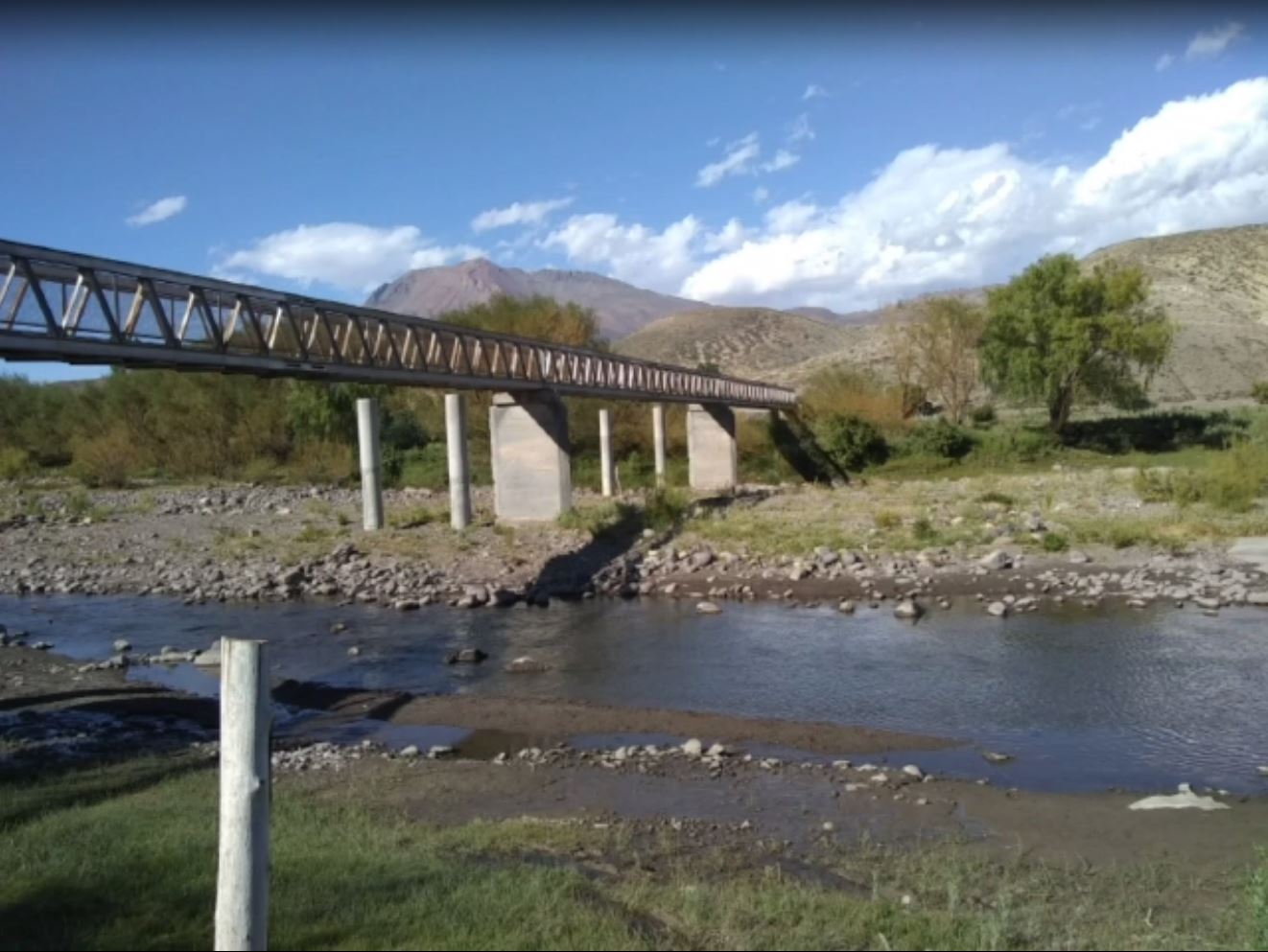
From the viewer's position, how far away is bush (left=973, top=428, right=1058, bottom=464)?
187 feet

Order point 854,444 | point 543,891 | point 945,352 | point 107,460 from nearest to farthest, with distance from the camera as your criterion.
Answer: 1. point 543,891
2. point 854,444
3. point 107,460
4. point 945,352

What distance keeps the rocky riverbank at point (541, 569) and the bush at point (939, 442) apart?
26.3m

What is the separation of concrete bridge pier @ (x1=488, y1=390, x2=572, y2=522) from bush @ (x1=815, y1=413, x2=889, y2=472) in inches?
1022

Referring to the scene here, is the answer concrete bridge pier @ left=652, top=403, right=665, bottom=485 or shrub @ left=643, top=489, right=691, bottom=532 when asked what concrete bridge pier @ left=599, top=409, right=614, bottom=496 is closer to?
concrete bridge pier @ left=652, top=403, right=665, bottom=485

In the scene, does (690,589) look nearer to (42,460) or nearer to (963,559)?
(963,559)

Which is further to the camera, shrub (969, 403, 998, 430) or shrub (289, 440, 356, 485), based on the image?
shrub (969, 403, 998, 430)

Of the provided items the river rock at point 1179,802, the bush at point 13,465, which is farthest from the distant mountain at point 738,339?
the river rock at point 1179,802

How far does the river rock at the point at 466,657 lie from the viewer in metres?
20.6

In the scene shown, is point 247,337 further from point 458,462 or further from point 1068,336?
point 1068,336

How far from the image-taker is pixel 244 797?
15.6ft

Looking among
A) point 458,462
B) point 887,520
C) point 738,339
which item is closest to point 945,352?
point 887,520

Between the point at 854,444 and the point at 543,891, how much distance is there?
54.7 m

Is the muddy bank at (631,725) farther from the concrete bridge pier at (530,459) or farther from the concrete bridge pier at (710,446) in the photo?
the concrete bridge pier at (710,446)

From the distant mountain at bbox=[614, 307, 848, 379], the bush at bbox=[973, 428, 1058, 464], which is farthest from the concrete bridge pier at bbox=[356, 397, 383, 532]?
the distant mountain at bbox=[614, 307, 848, 379]
